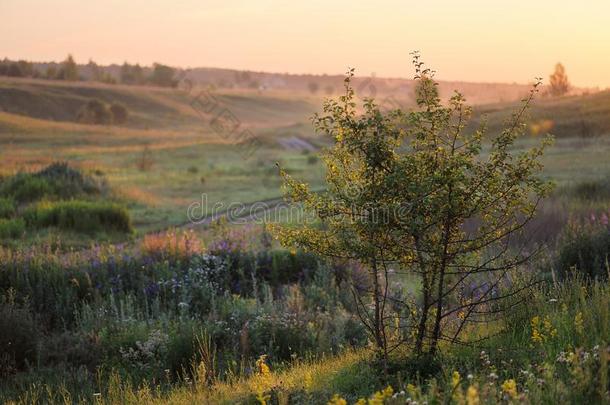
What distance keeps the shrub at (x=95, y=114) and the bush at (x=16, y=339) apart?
8912 centimetres

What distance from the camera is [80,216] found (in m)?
18.1

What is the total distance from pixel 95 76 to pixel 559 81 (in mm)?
114782

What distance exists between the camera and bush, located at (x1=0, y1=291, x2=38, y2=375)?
28.0 feet

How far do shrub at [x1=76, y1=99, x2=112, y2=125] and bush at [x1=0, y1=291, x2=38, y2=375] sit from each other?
292 ft

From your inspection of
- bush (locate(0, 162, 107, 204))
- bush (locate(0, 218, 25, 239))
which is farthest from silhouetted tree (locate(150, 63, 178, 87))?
bush (locate(0, 218, 25, 239))

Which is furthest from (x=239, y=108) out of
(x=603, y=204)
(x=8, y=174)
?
(x=603, y=204)

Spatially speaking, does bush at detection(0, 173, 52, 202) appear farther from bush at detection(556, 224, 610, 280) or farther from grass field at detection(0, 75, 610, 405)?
bush at detection(556, 224, 610, 280)

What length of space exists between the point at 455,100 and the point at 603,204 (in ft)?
36.8

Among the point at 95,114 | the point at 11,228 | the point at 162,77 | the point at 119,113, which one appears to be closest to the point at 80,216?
the point at 11,228

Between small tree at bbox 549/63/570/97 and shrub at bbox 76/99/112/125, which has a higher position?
small tree at bbox 549/63/570/97

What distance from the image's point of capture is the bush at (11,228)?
16.6m

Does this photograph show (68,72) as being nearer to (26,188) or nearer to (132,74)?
(132,74)

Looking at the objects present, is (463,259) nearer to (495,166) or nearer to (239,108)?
(495,166)

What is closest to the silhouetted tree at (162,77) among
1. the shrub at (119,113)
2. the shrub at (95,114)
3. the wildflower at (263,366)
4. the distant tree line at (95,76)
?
the distant tree line at (95,76)
